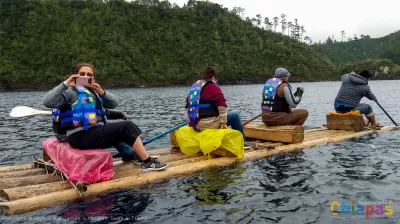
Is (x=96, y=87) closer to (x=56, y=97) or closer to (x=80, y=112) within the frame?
(x=80, y=112)

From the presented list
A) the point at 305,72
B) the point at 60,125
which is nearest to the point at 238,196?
the point at 60,125

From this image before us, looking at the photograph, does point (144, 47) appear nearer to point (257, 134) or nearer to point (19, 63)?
point (19, 63)

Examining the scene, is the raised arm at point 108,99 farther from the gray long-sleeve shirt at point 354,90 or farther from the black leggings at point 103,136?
the gray long-sleeve shirt at point 354,90

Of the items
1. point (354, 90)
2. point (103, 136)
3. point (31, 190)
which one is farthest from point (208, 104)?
point (354, 90)

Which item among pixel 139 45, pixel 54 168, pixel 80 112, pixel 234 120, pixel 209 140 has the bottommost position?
pixel 54 168

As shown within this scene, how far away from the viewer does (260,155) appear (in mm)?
8500

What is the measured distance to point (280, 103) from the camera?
383 inches

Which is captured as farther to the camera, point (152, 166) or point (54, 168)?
point (152, 166)

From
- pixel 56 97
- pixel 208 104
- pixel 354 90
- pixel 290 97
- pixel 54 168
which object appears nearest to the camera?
pixel 56 97

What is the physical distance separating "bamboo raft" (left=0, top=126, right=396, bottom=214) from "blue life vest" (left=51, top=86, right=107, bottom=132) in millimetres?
993

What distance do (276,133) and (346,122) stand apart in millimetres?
3573

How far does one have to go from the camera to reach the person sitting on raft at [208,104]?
7.79 meters

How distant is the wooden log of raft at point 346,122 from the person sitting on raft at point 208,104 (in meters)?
5.77

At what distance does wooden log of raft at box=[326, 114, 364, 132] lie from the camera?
460 inches
